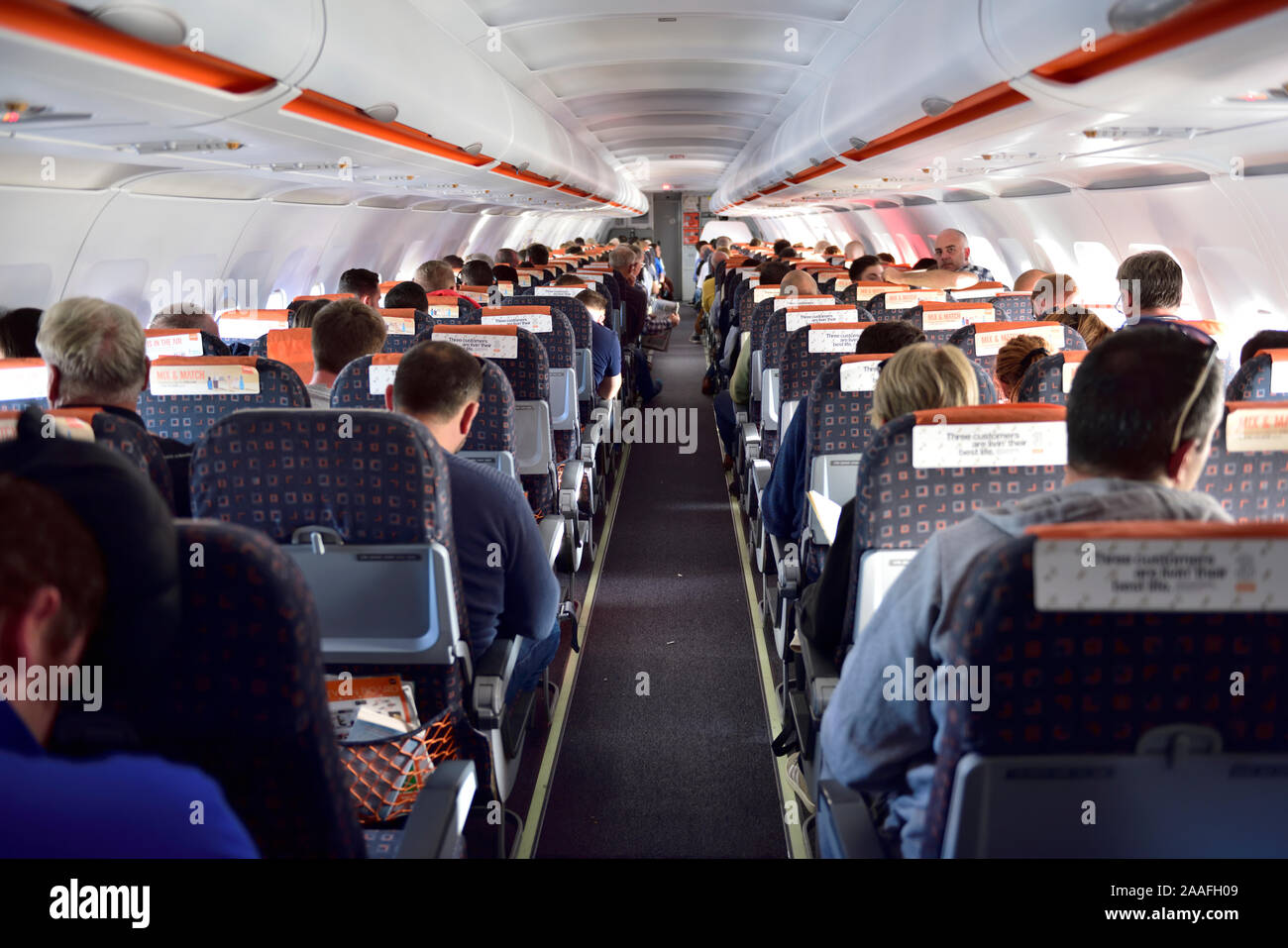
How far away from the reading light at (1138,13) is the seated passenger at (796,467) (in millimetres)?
1365

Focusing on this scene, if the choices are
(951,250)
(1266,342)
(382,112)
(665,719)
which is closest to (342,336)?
(382,112)

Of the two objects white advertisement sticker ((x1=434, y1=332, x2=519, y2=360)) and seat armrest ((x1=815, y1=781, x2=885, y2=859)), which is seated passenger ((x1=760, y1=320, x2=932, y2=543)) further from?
seat armrest ((x1=815, y1=781, x2=885, y2=859))

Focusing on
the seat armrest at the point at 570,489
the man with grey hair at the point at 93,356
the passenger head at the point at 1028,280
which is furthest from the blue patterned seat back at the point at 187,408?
the passenger head at the point at 1028,280

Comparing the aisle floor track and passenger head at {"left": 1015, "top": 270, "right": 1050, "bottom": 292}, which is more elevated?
passenger head at {"left": 1015, "top": 270, "right": 1050, "bottom": 292}

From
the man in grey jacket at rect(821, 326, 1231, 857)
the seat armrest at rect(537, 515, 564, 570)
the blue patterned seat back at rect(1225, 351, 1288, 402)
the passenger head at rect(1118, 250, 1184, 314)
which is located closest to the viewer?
the man in grey jacket at rect(821, 326, 1231, 857)

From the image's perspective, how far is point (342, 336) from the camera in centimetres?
394

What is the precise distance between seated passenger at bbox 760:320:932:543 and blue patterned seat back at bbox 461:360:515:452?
1083 mm

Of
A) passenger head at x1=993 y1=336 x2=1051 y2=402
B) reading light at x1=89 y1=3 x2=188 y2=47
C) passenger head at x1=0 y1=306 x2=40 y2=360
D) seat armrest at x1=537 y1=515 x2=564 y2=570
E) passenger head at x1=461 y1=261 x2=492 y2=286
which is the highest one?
passenger head at x1=461 y1=261 x2=492 y2=286

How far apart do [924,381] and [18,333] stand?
3882mm

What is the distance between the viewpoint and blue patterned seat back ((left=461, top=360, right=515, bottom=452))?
371 centimetres

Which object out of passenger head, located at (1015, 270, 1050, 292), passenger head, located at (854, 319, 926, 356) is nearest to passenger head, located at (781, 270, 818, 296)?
passenger head, located at (1015, 270, 1050, 292)
